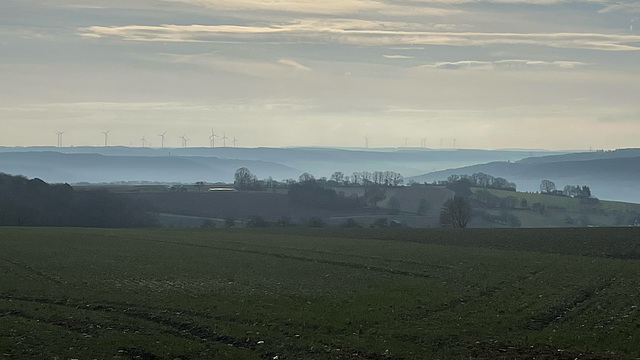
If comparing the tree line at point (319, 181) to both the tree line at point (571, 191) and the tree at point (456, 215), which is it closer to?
the tree line at point (571, 191)

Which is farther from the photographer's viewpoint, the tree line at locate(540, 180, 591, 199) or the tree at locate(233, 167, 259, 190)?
the tree at locate(233, 167, 259, 190)

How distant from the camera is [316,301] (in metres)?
30.4

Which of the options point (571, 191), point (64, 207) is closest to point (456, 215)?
point (64, 207)

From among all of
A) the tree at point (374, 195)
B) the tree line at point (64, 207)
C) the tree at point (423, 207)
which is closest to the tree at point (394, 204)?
the tree at point (374, 195)

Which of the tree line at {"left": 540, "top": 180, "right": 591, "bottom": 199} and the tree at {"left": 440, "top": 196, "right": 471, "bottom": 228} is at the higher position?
the tree line at {"left": 540, "top": 180, "right": 591, "bottom": 199}

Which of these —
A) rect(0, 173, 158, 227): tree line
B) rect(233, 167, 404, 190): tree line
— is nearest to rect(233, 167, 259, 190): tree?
rect(233, 167, 404, 190): tree line

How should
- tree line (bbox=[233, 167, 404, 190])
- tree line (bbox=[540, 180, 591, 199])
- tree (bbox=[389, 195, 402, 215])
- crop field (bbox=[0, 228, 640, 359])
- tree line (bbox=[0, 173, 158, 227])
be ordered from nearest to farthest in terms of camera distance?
crop field (bbox=[0, 228, 640, 359]), tree line (bbox=[0, 173, 158, 227]), tree (bbox=[389, 195, 402, 215]), tree line (bbox=[540, 180, 591, 199]), tree line (bbox=[233, 167, 404, 190])

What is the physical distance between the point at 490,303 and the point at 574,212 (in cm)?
9870

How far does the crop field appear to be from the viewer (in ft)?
73.6

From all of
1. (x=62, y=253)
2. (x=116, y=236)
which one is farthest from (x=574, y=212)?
(x=62, y=253)

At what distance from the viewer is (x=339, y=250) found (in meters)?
52.0

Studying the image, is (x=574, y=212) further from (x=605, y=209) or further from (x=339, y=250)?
(x=339, y=250)

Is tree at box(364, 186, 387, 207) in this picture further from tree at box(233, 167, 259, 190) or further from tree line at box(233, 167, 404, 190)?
tree at box(233, 167, 259, 190)

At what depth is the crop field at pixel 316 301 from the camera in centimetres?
2242
